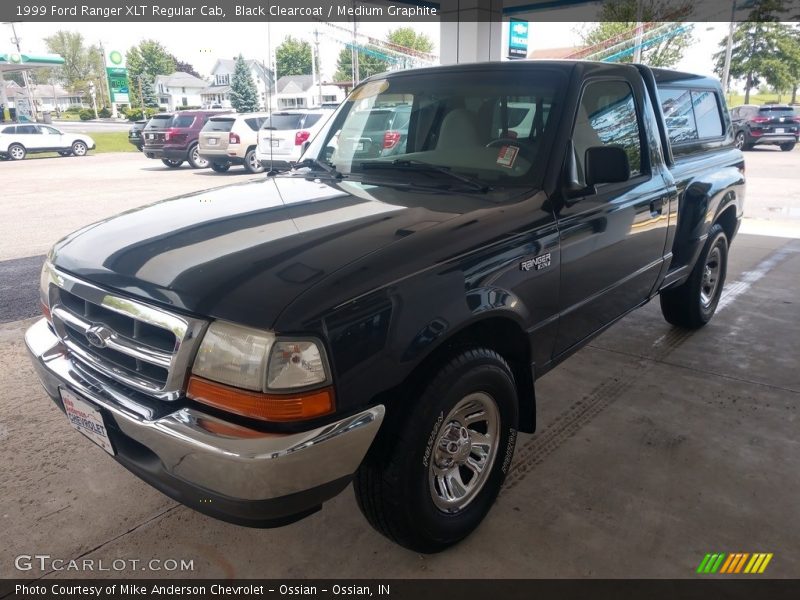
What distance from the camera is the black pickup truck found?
1.83 metres

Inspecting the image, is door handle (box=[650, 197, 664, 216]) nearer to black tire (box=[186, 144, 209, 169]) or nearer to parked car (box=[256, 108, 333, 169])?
parked car (box=[256, 108, 333, 169])

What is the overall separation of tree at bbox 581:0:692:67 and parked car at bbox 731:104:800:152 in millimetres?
6376

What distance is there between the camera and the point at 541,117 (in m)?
2.91

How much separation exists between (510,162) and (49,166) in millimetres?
20790

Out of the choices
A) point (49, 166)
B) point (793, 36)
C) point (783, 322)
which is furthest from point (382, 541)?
point (793, 36)

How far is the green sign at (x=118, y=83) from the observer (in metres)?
59.6

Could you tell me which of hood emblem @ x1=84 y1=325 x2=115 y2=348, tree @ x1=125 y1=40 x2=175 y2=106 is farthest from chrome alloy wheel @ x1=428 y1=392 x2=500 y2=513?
tree @ x1=125 y1=40 x2=175 y2=106

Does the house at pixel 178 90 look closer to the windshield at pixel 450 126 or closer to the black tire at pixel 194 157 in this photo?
the black tire at pixel 194 157

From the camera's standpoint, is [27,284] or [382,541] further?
[27,284]

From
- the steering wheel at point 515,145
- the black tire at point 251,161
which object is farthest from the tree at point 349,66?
the steering wheel at point 515,145

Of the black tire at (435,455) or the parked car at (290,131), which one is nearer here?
the black tire at (435,455)

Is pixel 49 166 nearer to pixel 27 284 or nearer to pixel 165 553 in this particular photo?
pixel 27 284

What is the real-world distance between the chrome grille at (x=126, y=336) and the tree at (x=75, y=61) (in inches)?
3564

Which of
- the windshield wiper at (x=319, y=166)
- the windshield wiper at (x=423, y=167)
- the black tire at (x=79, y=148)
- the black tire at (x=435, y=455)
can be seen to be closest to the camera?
the black tire at (x=435, y=455)
